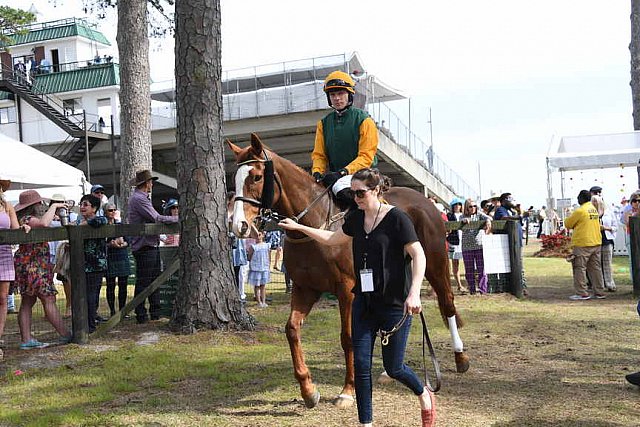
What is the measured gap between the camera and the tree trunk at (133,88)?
13828mm

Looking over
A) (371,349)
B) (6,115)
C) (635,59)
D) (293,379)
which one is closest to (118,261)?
(293,379)

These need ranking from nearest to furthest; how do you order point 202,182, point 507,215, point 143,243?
point 202,182 → point 143,243 → point 507,215

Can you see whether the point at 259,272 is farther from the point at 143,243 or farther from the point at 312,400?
the point at 312,400

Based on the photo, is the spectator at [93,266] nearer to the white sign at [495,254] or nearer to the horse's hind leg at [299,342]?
the horse's hind leg at [299,342]

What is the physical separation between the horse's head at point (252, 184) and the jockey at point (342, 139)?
69cm

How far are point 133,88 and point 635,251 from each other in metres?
10.6

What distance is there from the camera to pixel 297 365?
200 inches

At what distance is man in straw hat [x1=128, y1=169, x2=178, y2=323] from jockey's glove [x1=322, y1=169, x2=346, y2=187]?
4002 millimetres

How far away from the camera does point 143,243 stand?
909 cm

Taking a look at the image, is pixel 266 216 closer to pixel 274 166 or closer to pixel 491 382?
pixel 274 166

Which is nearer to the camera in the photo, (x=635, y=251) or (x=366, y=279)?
(x=366, y=279)

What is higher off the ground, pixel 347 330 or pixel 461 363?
pixel 347 330

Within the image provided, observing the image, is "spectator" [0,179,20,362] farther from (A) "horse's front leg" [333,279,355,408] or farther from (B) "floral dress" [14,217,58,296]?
(A) "horse's front leg" [333,279,355,408]

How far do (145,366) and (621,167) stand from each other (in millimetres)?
16093
